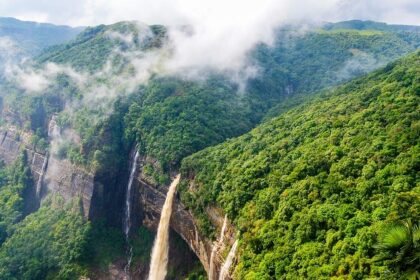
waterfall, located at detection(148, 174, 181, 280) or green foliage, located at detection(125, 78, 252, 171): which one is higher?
green foliage, located at detection(125, 78, 252, 171)

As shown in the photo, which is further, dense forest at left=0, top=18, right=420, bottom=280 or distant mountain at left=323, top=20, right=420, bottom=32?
distant mountain at left=323, top=20, right=420, bottom=32

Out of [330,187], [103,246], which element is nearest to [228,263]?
[330,187]

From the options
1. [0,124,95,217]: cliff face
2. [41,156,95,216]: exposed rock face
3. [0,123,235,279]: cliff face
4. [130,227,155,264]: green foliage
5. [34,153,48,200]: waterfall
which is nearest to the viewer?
[0,123,235,279]: cliff face

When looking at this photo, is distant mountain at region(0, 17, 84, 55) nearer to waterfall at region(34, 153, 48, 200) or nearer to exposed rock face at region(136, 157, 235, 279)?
waterfall at region(34, 153, 48, 200)

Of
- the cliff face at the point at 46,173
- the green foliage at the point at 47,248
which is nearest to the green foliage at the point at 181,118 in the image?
the cliff face at the point at 46,173

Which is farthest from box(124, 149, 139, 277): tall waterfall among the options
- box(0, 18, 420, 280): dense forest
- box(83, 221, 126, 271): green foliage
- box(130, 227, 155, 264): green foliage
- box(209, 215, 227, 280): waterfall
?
box(209, 215, 227, 280): waterfall

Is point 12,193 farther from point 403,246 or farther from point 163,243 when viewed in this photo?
point 403,246
